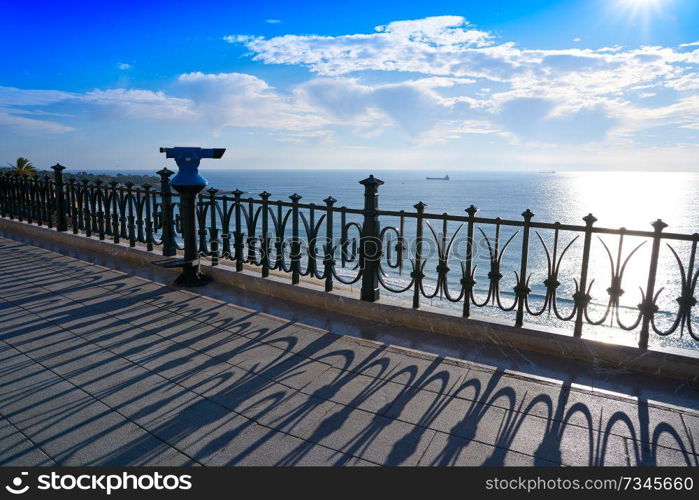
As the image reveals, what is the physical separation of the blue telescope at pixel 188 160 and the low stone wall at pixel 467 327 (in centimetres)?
125

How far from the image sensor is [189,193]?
6730mm

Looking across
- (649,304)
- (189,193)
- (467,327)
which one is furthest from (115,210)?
(649,304)

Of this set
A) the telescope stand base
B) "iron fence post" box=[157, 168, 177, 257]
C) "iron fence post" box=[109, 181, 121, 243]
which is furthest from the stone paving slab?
"iron fence post" box=[109, 181, 121, 243]

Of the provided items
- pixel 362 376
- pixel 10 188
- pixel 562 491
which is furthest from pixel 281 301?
pixel 10 188

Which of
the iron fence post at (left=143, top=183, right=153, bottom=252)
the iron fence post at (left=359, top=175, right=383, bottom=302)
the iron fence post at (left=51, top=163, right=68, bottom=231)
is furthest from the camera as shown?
the iron fence post at (left=51, top=163, right=68, bottom=231)

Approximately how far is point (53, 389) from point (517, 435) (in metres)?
3.33

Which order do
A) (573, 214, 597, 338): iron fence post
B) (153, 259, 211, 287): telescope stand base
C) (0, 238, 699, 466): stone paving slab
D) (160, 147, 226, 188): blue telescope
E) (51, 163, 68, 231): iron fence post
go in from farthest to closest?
(51, 163, 68, 231): iron fence post → (153, 259, 211, 287): telescope stand base → (160, 147, 226, 188): blue telescope → (573, 214, 597, 338): iron fence post → (0, 238, 699, 466): stone paving slab

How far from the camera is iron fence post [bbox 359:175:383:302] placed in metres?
5.50

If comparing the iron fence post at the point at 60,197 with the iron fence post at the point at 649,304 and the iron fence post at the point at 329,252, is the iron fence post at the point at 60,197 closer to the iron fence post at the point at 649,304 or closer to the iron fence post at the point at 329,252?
the iron fence post at the point at 329,252

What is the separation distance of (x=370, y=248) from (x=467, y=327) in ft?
4.59

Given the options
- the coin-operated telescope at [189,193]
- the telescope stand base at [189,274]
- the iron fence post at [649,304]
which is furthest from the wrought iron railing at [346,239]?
the telescope stand base at [189,274]

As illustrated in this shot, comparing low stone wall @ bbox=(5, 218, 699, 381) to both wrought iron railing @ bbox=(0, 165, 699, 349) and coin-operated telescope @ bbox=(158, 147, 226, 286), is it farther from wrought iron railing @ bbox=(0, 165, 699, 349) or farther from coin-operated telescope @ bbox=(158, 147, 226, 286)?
coin-operated telescope @ bbox=(158, 147, 226, 286)

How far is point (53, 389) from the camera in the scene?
366cm

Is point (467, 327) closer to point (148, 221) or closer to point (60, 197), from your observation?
point (148, 221)
